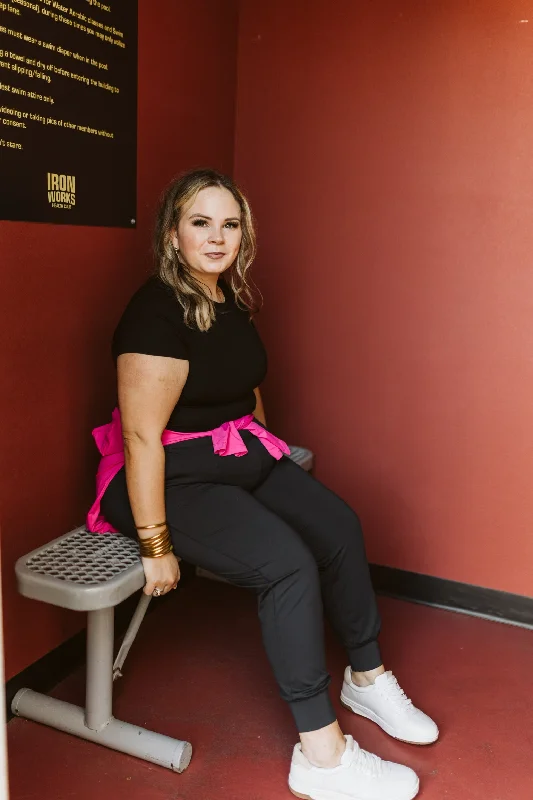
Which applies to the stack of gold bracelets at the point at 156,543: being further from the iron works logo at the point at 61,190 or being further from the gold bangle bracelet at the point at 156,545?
the iron works logo at the point at 61,190

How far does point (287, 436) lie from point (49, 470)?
1030 mm

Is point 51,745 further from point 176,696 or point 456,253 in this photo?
point 456,253

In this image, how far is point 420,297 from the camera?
2.51 m

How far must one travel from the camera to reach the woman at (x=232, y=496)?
1.69 metres

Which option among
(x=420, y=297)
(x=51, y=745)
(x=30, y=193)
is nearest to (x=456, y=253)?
(x=420, y=297)

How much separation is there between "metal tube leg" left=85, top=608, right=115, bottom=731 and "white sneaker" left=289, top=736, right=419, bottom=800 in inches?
19.2

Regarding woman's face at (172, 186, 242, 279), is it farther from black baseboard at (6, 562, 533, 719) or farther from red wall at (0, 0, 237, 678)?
black baseboard at (6, 562, 533, 719)

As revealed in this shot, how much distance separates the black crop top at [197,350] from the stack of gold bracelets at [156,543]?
25cm

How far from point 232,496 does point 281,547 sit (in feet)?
0.62

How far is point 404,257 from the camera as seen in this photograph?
8.24 ft

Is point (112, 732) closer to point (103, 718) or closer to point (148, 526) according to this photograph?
point (103, 718)

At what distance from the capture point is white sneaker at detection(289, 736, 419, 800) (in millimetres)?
1679

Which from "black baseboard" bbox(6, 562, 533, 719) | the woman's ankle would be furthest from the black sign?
the woman's ankle

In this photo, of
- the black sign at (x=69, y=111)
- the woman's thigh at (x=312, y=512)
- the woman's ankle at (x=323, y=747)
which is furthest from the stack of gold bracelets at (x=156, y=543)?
the black sign at (x=69, y=111)
